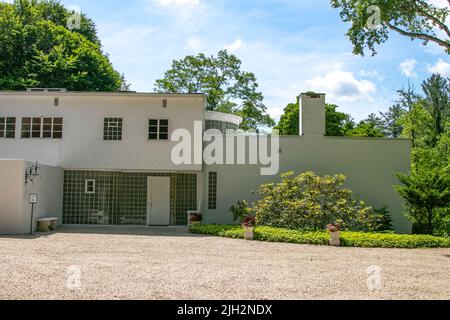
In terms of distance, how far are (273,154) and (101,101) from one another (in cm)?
708

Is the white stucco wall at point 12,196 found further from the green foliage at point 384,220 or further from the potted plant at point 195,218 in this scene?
the green foliage at point 384,220

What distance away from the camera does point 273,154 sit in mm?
18922

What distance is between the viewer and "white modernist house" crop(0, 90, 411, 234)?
60.8ft

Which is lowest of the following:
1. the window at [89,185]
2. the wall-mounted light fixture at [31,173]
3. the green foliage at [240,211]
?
the green foliage at [240,211]

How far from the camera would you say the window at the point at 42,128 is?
1875 centimetres

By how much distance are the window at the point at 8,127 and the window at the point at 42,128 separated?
40 centimetres

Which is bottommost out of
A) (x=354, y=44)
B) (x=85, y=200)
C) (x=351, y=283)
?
(x=351, y=283)

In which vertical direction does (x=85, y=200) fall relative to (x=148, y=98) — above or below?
below

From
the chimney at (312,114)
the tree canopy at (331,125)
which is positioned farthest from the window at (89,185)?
the tree canopy at (331,125)

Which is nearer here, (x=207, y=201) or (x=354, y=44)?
(x=354, y=44)

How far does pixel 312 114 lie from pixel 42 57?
68.1 feet
